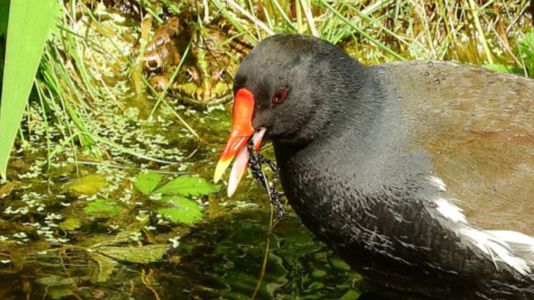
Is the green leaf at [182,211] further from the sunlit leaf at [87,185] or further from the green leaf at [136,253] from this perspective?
the sunlit leaf at [87,185]

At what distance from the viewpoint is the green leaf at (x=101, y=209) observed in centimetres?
375

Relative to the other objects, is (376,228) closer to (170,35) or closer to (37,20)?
(37,20)

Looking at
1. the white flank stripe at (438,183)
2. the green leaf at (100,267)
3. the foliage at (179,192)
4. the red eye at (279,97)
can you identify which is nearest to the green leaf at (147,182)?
the foliage at (179,192)

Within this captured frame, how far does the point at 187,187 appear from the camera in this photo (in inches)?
150

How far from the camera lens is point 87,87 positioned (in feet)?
13.7

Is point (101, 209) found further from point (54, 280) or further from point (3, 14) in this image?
point (3, 14)

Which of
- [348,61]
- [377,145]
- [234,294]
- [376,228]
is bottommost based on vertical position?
[234,294]

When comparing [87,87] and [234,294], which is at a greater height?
[87,87]

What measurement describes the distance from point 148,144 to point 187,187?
0.54 m

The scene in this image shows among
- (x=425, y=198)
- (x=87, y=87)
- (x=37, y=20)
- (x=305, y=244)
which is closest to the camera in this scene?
(x=37, y=20)

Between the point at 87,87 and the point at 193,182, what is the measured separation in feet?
2.17

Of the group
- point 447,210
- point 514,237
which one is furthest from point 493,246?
→ point 447,210

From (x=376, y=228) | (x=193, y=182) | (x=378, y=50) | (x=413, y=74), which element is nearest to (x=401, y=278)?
(x=376, y=228)

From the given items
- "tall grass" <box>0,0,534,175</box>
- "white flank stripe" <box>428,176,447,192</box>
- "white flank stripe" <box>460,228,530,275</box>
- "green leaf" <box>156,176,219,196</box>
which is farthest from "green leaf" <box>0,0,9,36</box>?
"white flank stripe" <box>460,228,530,275</box>
